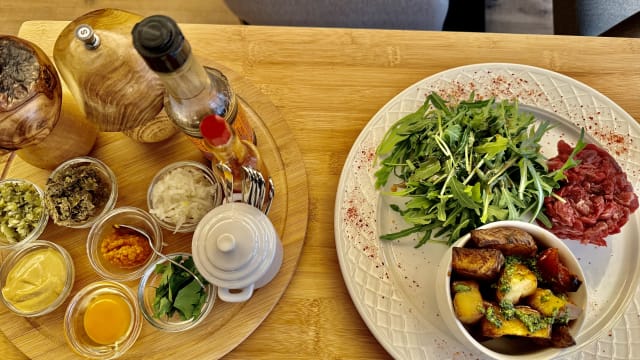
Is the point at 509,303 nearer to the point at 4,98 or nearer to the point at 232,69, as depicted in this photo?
→ the point at 232,69

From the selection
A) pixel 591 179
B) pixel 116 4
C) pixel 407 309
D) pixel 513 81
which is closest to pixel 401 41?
pixel 513 81

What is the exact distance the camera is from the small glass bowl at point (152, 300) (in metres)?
0.91

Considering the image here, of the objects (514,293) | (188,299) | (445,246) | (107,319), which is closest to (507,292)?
(514,293)

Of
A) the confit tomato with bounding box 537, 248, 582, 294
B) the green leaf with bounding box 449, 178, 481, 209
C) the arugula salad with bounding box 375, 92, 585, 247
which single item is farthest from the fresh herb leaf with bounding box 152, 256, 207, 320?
the confit tomato with bounding box 537, 248, 582, 294

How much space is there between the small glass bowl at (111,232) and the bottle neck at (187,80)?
0.31 m

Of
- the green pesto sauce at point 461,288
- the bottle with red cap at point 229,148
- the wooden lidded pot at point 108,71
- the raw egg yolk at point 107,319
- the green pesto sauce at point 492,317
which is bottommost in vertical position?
the raw egg yolk at point 107,319

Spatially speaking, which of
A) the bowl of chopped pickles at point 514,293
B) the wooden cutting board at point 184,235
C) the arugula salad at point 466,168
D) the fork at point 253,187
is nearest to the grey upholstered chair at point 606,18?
the arugula salad at point 466,168

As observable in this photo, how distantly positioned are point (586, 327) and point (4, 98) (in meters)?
1.10

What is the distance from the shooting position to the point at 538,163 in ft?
3.10

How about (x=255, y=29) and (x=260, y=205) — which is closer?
(x=260, y=205)

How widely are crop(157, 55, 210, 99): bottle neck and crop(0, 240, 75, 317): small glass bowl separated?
43cm

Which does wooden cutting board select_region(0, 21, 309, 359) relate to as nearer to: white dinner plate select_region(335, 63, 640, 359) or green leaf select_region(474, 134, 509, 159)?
white dinner plate select_region(335, 63, 640, 359)

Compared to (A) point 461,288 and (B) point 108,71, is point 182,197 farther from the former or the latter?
(A) point 461,288

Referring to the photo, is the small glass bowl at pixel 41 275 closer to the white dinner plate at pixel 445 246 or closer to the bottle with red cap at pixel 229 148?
the bottle with red cap at pixel 229 148
